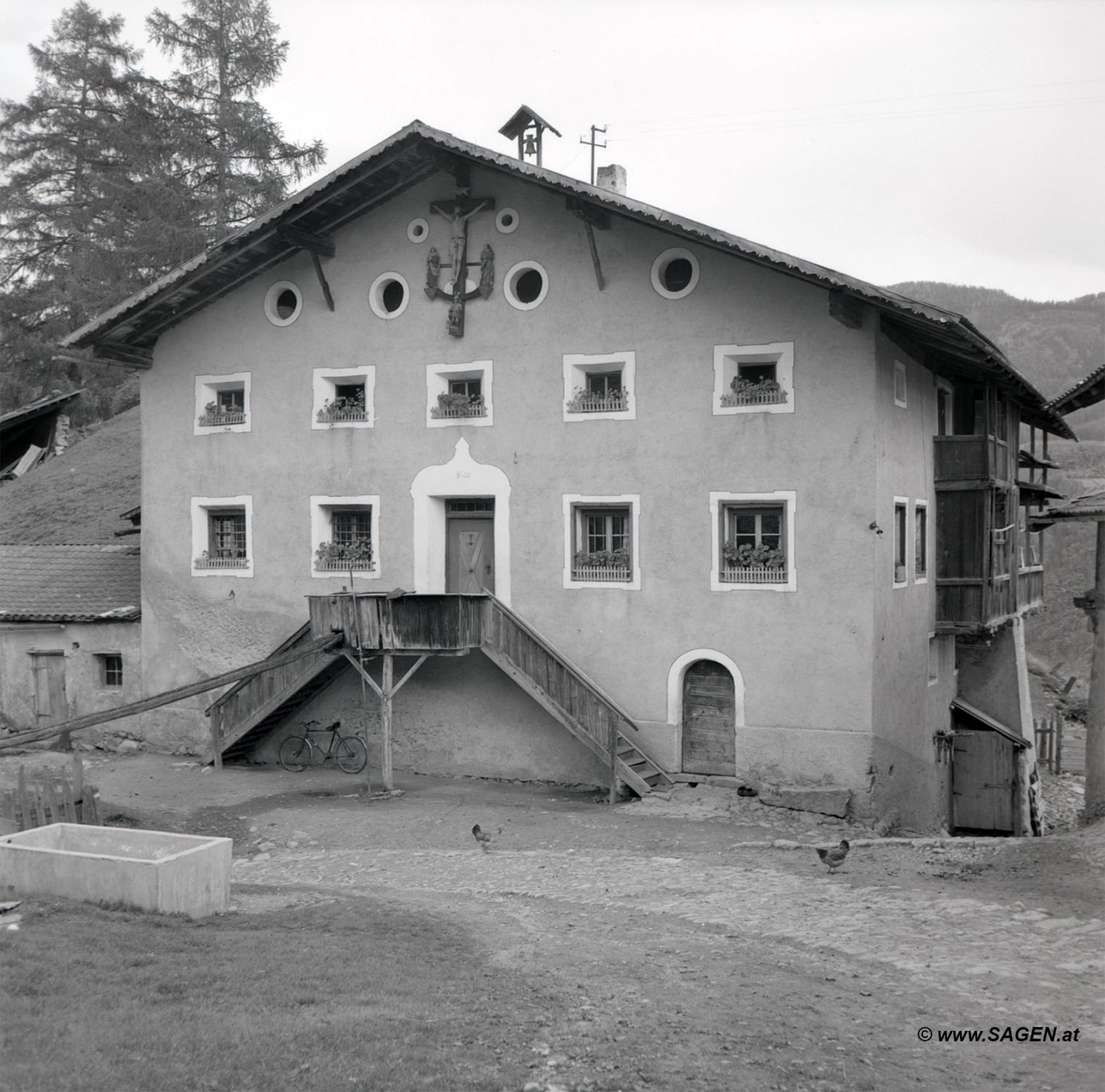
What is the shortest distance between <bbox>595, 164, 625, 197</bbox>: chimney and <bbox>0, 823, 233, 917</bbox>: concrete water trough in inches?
650

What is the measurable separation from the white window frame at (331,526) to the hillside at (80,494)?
31.4 ft

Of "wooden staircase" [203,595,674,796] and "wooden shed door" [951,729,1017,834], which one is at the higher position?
"wooden staircase" [203,595,674,796]

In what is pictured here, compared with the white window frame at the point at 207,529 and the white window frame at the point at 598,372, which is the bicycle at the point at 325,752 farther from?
the white window frame at the point at 598,372

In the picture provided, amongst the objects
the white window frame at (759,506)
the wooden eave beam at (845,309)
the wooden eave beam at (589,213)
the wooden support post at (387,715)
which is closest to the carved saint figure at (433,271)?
the wooden eave beam at (589,213)

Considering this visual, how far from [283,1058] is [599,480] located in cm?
1426

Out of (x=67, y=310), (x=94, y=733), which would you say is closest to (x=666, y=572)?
(x=94, y=733)

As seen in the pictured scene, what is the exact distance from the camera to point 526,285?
22109mm

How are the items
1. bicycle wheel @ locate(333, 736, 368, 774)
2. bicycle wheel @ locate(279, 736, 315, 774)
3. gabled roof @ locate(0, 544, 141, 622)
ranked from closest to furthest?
1. bicycle wheel @ locate(333, 736, 368, 774)
2. bicycle wheel @ locate(279, 736, 315, 774)
3. gabled roof @ locate(0, 544, 141, 622)

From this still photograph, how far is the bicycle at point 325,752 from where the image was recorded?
2316cm

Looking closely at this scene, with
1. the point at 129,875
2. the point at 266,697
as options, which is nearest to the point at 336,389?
the point at 266,697

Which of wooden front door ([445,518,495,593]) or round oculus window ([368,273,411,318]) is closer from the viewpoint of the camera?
wooden front door ([445,518,495,593])

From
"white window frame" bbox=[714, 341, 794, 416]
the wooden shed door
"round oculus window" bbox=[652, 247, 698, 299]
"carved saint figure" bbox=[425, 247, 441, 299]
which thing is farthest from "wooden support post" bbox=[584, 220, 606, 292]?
the wooden shed door

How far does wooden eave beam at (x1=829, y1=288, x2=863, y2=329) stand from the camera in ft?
62.4

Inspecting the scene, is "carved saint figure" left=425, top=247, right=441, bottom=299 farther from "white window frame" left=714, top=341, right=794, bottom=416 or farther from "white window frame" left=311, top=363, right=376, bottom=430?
"white window frame" left=714, top=341, right=794, bottom=416
